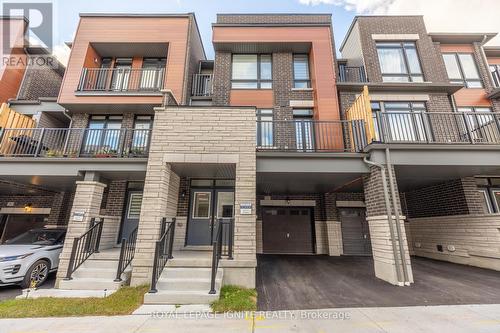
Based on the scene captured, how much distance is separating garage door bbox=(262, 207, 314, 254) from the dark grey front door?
215 inches

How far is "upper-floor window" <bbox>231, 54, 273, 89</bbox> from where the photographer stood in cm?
1052

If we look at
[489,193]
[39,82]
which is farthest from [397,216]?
[39,82]

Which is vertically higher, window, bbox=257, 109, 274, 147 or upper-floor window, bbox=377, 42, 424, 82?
upper-floor window, bbox=377, 42, 424, 82

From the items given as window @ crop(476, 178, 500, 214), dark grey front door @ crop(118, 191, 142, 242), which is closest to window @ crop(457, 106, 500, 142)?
window @ crop(476, 178, 500, 214)

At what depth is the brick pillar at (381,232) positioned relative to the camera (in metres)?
5.51

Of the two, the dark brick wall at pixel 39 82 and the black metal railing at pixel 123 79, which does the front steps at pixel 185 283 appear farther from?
the dark brick wall at pixel 39 82

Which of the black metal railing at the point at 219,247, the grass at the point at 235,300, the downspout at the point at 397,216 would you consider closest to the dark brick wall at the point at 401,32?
the downspout at the point at 397,216

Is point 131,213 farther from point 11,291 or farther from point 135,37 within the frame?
point 135,37

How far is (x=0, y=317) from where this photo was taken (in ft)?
12.6

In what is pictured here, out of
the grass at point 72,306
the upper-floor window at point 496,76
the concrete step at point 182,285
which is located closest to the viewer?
the grass at point 72,306

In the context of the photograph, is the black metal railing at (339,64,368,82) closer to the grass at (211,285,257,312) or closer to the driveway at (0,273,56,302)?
the grass at (211,285,257,312)

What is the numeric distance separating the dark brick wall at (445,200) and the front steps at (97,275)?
37.8 ft

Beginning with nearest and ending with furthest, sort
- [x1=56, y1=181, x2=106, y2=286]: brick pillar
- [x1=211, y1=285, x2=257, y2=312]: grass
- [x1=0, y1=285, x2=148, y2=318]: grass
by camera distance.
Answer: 1. [x1=0, y1=285, x2=148, y2=318]: grass
2. [x1=211, y1=285, x2=257, y2=312]: grass
3. [x1=56, y1=181, x2=106, y2=286]: brick pillar

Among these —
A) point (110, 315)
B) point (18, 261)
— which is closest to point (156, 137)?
point (110, 315)
